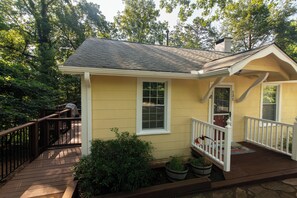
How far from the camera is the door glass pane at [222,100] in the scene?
16.2ft

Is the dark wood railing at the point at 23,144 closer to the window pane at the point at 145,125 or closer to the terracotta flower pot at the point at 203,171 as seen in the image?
the window pane at the point at 145,125

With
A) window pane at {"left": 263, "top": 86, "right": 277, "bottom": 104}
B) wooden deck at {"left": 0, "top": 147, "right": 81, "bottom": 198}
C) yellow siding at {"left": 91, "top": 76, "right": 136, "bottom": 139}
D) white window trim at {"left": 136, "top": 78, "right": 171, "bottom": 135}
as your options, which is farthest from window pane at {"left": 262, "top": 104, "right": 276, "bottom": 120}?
wooden deck at {"left": 0, "top": 147, "right": 81, "bottom": 198}

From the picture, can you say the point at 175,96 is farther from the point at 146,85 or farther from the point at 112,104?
the point at 112,104

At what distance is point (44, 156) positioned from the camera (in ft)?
14.7

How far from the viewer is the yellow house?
356cm

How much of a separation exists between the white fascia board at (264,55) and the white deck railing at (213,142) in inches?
45.1

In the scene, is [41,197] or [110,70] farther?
[110,70]

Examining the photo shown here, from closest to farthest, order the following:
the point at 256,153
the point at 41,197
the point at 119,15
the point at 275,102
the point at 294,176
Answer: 1. the point at 41,197
2. the point at 294,176
3. the point at 256,153
4. the point at 275,102
5. the point at 119,15

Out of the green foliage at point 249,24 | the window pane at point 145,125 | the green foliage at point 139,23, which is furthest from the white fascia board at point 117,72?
the green foliage at point 139,23

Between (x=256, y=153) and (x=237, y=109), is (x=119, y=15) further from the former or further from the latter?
(x=256, y=153)

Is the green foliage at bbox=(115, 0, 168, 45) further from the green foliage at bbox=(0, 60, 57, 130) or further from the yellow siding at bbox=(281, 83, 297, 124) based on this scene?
the yellow siding at bbox=(281, 83, 297, 124)

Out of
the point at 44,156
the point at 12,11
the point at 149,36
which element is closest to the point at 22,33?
the point at 12,11

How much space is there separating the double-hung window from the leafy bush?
195 inches

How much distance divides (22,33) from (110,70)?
1495 centimetres
